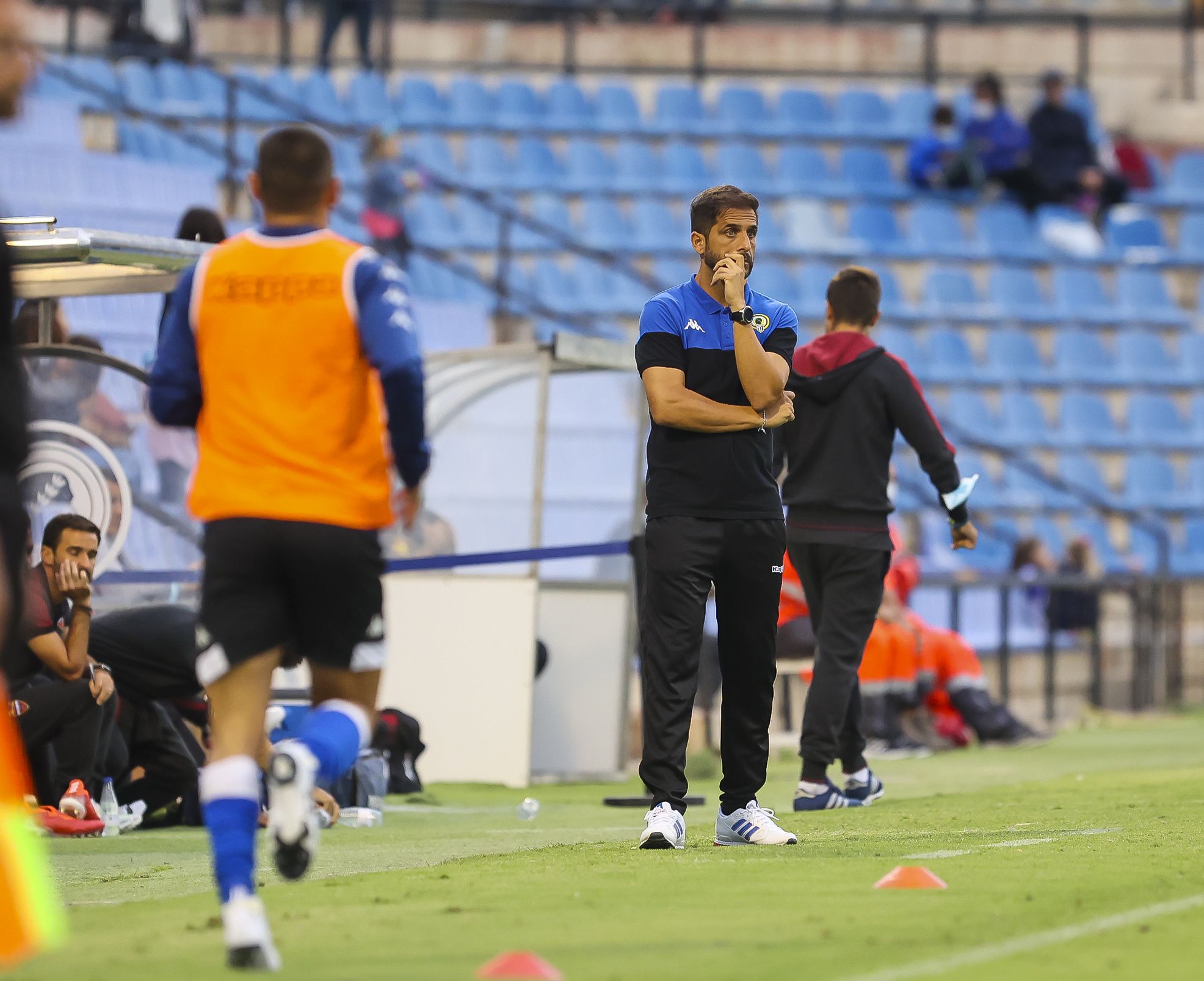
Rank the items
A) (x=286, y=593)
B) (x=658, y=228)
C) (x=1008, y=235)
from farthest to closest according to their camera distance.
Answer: (x=1008, y=235)
(x=658, y=228)
(x=286, y=593)

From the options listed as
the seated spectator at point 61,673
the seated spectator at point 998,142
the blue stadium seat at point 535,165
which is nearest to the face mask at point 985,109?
the seated spectator at point 998,142

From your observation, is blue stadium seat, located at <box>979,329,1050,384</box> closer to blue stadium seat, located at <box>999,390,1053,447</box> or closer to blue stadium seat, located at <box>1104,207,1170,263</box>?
blue stadium seat, located at <box>999,390,1053,447</box>

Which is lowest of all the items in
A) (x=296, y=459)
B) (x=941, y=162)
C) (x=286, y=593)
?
(x=286, y=593)

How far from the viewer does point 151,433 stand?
9680mm

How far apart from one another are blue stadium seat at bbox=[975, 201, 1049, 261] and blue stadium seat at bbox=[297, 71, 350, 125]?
6594mm

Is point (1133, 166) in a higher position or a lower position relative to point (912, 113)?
lower

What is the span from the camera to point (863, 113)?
2319cm

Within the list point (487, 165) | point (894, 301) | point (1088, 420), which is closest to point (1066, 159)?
point (894, 301)

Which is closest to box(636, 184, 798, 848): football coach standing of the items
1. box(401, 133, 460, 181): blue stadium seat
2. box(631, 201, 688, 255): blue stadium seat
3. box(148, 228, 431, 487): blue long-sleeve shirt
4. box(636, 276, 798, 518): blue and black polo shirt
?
box(636, 276, 798, 518): blue and black polo shirt

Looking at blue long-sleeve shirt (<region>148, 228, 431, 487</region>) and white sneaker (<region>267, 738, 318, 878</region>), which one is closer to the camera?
white sneaker (<region>267, 738, 318, 878</region>)

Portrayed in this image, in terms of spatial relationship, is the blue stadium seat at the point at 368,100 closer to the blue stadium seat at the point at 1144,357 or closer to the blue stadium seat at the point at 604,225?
the blue stadium seat at the point at 604,225

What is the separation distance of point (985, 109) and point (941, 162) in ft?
2.30

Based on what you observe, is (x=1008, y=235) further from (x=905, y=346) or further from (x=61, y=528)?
(x=61, y=528)

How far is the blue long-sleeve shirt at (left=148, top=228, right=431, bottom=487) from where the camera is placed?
4.71 meters
